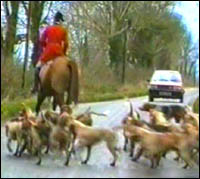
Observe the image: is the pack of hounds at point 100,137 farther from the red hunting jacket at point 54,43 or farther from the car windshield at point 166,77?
the car windshield at point 166,77

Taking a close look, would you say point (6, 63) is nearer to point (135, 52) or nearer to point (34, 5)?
point (34, 5)

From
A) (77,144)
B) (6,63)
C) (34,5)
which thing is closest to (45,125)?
(77,144)

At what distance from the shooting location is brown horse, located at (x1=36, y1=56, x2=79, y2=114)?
14508 millimetres

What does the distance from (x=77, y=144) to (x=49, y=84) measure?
4.31 m

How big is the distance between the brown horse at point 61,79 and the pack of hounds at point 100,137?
2.75m

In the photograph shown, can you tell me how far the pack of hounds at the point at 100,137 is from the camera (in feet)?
32.4

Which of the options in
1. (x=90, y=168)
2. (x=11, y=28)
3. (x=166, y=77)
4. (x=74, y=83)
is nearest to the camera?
(x=90, y=168)

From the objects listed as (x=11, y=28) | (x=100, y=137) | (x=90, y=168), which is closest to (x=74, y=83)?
(x=100, y=137)

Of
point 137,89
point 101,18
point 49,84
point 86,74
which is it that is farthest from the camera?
point 137,89

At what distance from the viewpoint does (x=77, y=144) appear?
10.7m

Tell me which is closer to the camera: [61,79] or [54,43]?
[61,79]

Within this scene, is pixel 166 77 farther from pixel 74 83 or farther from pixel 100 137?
pixel 100 137

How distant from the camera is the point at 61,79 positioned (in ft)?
47.9

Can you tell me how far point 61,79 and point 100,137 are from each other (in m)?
4.32
